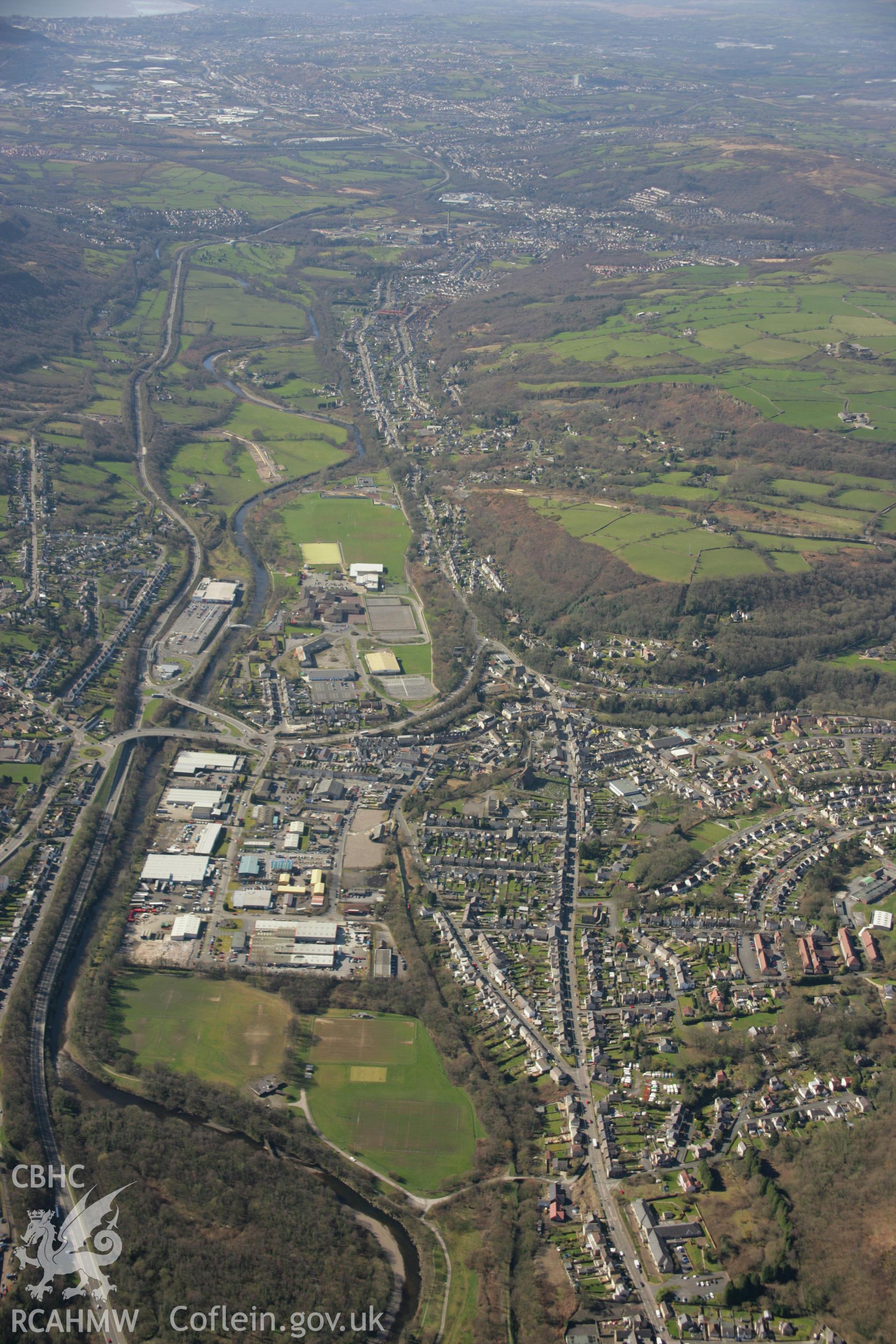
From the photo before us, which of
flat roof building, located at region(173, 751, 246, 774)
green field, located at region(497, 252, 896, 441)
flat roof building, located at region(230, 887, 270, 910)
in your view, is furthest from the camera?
green field, located at region(497, 252, 896, 441)

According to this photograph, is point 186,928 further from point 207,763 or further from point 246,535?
point 246,535

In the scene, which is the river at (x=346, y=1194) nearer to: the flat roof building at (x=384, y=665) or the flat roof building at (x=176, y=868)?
the flat roof building at (x=176, y=868)

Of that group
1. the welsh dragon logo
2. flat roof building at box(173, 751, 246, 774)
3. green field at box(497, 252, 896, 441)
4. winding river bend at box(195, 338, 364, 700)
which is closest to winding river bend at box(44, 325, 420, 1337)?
flat roof building at box(173, 751, 246, 774)

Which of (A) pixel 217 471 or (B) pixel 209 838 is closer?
(B) pixel 209 838

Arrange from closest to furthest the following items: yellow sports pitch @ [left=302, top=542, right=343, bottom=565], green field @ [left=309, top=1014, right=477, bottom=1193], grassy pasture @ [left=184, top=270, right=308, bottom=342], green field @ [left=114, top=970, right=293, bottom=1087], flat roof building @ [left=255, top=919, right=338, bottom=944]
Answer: green field @ [left=309, top=1014, right=477, bottom=1193] < green field @ [left=114, top=970, right=293, bottom=1087] < flat roof building @ [left=255, top=919, right=338, bottom=944] < yellow sports pitch @ [left=302, top=542, right=343, bottom=565] < grassy pasture @ [left=184, top=270, right=308, bottom=342]

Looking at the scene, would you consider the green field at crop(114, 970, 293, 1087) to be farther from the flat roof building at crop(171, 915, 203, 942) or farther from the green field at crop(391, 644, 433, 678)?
the green field at crop(391, 644, 433, 678)

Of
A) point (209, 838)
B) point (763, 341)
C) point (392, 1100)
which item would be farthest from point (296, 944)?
point (763, 341)

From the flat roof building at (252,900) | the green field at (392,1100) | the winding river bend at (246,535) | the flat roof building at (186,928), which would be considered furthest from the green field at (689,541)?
the green field at (392,1100)
